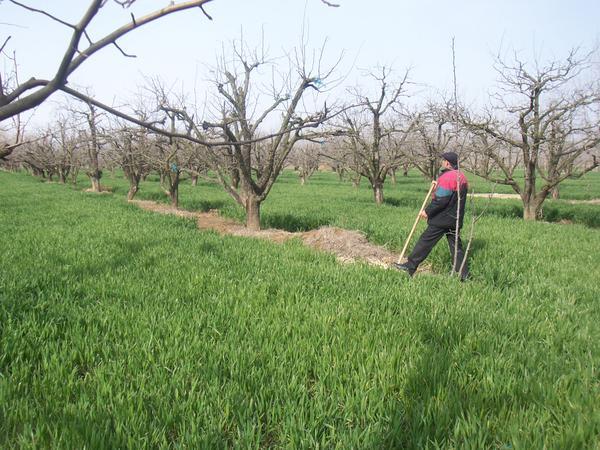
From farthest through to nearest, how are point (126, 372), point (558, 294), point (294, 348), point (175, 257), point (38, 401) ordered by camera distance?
point (175, 257) < point (558, 294) < point (294, 348) < point (126, 372) < point (38, 401)

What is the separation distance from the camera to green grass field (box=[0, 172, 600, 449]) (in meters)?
1.62

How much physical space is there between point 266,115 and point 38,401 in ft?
25.3

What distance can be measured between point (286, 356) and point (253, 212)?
7.71 m

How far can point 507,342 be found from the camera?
253 cm

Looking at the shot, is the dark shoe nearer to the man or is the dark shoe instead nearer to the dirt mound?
the man

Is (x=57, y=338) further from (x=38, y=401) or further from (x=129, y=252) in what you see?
(x=129, y=252)

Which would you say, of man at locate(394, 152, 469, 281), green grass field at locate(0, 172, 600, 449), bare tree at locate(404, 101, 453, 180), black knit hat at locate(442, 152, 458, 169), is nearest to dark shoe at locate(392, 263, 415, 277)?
man at locate(394, 152, 469, 281)

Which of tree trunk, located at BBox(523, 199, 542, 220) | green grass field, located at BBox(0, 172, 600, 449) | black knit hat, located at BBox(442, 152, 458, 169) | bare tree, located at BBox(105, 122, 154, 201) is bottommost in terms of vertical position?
green grass field, located at BBox(0, 172, 600, 449)

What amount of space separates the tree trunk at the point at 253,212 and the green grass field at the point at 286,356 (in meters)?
4.94

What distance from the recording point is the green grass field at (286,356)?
5.31 ft

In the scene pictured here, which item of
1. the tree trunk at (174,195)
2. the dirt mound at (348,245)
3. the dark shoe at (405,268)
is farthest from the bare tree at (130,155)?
the dark shoe at (405,268)

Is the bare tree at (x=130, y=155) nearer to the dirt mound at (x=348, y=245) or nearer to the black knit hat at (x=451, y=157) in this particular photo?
the dirt mound at (x=348, y=245)

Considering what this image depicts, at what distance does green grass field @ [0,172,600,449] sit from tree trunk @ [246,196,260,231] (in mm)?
4935

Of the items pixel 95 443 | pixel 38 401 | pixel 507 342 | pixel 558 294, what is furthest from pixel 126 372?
pixel 558 294
